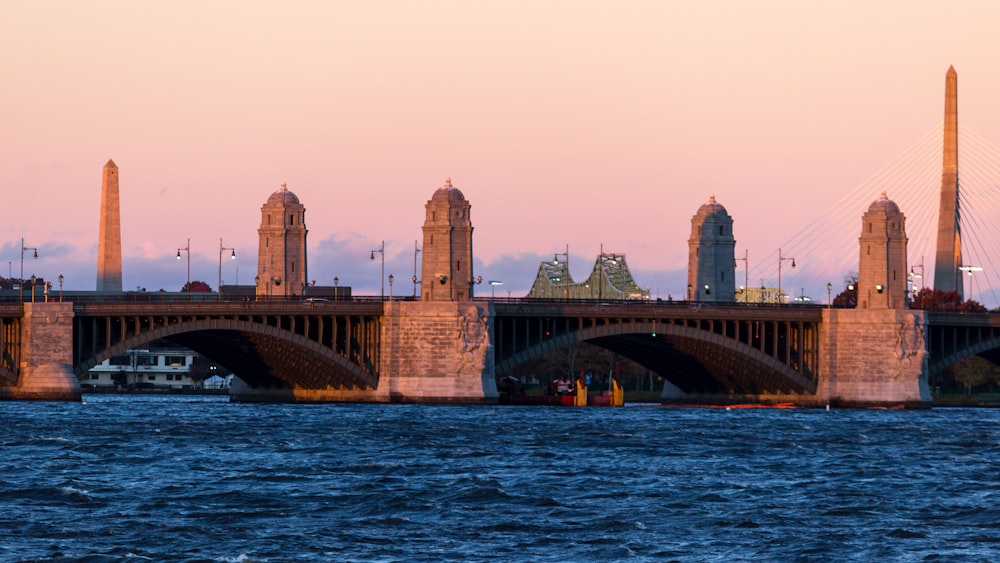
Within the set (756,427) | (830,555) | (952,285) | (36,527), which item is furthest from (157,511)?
(952,285)

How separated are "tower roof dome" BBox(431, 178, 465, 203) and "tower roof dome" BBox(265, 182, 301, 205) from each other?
56.0ft

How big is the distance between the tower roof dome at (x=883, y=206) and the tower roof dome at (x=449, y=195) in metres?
36.8

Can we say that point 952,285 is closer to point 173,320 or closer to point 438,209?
point 438,209

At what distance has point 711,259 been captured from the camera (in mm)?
171500

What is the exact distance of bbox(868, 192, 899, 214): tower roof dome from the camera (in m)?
160

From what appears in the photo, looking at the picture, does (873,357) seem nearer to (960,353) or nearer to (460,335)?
(960,353)

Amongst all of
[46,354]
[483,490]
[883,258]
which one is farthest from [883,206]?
[483,490]

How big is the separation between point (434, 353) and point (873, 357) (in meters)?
37.0

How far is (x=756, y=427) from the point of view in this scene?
121m

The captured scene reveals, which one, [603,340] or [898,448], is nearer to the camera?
[898,448]

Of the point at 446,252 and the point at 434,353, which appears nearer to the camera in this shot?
the point at 434,353

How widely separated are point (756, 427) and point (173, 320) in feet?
151

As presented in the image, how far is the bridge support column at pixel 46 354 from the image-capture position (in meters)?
132

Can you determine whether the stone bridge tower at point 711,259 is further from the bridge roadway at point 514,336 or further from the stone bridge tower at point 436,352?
the stone bridge tower at point 436,352
